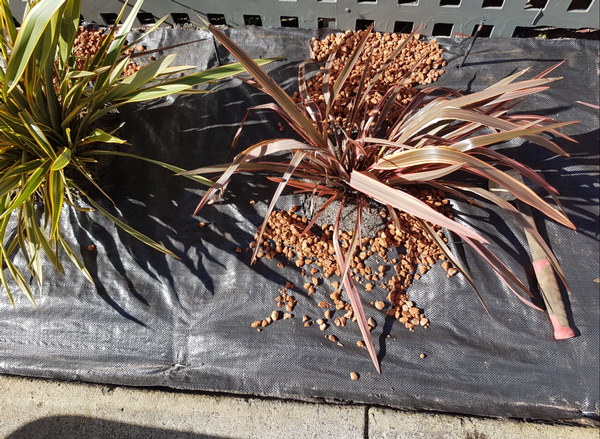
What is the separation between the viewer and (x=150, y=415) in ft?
3.95

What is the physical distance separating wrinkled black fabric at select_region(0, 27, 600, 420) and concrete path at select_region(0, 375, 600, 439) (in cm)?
6

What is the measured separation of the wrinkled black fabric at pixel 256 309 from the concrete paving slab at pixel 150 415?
6cm

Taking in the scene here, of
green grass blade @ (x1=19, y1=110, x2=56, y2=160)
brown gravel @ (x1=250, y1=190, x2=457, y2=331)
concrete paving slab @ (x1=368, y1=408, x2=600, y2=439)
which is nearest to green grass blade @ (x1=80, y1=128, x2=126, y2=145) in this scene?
green grass blade @ (x1=19, y1=110, x2=56, y2=160)

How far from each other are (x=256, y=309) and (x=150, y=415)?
19.9 inches

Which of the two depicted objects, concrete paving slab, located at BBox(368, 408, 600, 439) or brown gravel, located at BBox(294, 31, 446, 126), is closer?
concrete paving slab, located at BBox(368, 408, 600, 439)

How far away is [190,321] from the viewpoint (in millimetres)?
1221

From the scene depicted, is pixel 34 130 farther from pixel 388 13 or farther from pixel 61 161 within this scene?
pixel 388 13

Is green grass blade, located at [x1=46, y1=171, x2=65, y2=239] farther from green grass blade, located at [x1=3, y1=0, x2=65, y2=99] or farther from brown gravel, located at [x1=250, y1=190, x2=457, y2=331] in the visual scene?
brown gravel, located at [x1=250, y1=190, x2=457, y2=331]

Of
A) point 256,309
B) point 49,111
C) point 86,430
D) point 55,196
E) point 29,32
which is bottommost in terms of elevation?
point 86,430

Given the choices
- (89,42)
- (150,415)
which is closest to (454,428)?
(150,415)

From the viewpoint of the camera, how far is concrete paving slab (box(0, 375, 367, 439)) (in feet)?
3.84

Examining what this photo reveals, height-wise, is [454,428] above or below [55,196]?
below

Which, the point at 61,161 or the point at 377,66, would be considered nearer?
the point at 61,161

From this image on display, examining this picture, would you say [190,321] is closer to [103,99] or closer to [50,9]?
[103,99]
